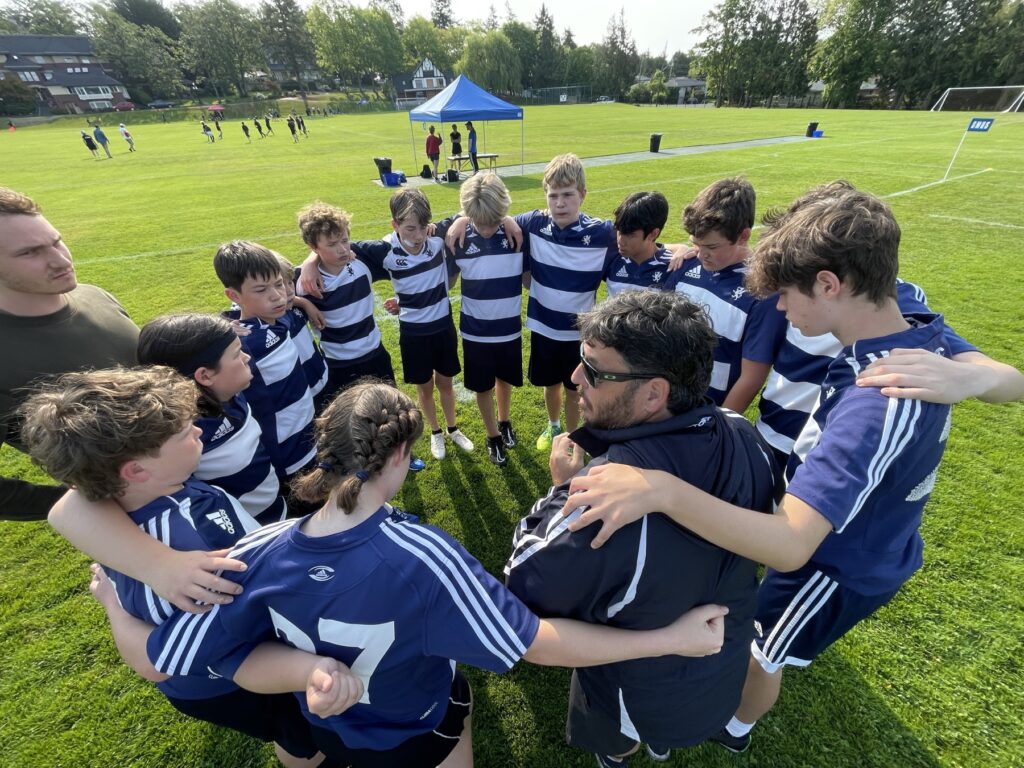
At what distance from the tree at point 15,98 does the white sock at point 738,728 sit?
279 ft

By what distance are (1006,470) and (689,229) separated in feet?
12.7

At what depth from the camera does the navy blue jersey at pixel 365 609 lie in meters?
1.33

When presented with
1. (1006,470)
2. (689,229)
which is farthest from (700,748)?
(1006,470)

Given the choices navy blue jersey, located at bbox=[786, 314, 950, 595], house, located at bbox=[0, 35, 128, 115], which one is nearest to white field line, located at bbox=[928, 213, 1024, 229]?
navy blue jersey, located at bbox=[786, 314, 950, 595]

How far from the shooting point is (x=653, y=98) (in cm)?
6975

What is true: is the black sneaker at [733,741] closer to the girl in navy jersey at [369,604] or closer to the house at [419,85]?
the girl in navy jersey at [369,604]

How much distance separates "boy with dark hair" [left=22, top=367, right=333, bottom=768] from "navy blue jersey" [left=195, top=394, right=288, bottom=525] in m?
0.44

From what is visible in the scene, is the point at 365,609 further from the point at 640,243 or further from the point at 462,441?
the point at 462,441

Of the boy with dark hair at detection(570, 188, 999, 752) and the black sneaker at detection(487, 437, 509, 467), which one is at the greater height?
the boy with dark hair at detection(570, 188, 999, 752)

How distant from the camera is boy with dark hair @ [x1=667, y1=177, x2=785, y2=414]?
2557mm

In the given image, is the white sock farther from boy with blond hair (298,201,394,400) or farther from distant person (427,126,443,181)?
distant person (427,126,443,181)

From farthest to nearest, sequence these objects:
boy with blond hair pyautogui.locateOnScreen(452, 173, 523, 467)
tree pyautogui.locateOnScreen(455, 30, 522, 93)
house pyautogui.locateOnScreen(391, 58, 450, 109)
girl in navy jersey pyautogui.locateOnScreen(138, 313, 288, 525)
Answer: house pyautogui.locateOnScreen(391, 58, 450, 109), tree pyautogui.locateOnScreen(455, 30, 522, 93), boy with blond hair pyautogui.locateOnScreen(452, 173, 523, 467), girl in navy jersey pyautogui.locateOnScreen(138, 313, 288, 525)

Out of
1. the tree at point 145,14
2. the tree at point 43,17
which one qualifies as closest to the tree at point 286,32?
the tree at point 145,14

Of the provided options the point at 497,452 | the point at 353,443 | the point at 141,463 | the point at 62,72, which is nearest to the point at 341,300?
the point at 497,452
